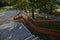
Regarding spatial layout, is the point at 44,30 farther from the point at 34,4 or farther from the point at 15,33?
the point at 34,4

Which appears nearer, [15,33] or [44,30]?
[15,33]

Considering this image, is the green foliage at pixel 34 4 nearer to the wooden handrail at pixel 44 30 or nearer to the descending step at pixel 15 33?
the wooden handrail at pixel 44 30

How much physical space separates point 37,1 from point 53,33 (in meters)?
5.00

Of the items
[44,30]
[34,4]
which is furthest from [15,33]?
[34,4]

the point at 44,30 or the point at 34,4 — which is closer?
the point at 44,30

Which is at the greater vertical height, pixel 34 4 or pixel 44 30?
pixel 34 4

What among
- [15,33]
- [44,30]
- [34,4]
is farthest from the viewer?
[34,4]

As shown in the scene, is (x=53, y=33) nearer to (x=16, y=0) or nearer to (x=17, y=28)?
(x=17, y=28)

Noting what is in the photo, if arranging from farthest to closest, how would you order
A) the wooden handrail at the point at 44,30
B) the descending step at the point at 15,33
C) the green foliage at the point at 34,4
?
the green foliage at the point at 34,4 < the wooden handrail at the point at 44,30 < the descending step at the point at 15,33

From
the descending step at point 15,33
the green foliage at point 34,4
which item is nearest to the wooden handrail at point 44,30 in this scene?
the descending step at point 15,33

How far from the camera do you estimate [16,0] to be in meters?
14.6

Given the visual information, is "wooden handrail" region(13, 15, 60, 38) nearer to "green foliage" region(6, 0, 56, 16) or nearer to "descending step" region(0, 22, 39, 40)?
"descending step" region(0, 22, 39, 40)

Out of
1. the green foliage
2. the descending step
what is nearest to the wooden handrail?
the descending step

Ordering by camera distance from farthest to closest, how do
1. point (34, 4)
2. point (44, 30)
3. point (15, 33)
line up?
point (34, 4) → point (44, 30) → point (15, 33)
